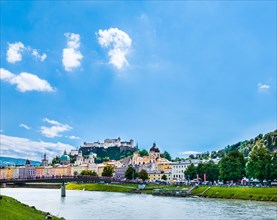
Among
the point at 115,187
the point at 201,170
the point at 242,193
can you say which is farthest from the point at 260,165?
the point at 115,187

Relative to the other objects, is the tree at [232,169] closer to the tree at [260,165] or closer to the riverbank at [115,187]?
the tree at [260,165]

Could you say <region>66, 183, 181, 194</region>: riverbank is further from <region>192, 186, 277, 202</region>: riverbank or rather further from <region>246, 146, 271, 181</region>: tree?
<region>246, 146, 271, 181</region>: tree

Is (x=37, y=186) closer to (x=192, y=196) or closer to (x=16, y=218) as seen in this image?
(x=192, y=196)

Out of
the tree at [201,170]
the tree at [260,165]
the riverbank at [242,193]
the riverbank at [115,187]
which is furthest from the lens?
the tree at [201,170]

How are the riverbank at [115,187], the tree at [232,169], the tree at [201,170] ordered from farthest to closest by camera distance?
the tree at [201,170]
the riverbank at [115,187]
the tree at [232,169]

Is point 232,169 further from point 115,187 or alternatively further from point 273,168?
point 115,187

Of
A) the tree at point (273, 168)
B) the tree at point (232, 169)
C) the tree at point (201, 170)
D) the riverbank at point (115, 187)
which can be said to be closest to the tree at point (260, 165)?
the tree at point (273, 168)

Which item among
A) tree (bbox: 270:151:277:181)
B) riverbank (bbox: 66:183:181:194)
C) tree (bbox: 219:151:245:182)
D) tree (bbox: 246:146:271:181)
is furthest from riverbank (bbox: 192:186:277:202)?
riverbank (bbox: 66:183:181:194)

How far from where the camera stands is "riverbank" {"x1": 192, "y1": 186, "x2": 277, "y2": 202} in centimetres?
7106

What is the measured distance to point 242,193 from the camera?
77062 mm

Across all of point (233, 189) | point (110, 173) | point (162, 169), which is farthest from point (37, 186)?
point (233, 189)

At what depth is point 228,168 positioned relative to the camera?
98312 millimetres

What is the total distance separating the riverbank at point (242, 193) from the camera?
71062mm

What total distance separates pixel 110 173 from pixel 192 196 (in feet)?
277
